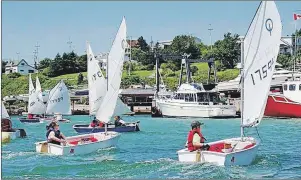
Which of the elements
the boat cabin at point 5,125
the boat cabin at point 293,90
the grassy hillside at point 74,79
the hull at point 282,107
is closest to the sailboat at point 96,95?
the boat cabin at point 5,125

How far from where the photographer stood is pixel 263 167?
2108cm

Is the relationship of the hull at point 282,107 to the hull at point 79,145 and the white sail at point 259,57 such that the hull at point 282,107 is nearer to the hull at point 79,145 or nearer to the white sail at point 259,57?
the hull at point 79,145

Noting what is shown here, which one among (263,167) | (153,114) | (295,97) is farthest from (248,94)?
(153,114)

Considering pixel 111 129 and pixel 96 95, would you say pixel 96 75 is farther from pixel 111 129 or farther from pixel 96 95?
pixel 111 129

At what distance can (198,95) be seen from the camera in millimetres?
64375

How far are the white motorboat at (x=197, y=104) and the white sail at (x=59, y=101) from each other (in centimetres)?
1494

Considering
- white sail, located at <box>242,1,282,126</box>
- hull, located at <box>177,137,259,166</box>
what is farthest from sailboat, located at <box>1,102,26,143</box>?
white sail, located at <box>242,1,282,126</box>

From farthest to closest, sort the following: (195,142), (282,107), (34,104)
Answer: (34,104), (282,107), (195,142)

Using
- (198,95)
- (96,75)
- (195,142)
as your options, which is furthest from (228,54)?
(195,142)

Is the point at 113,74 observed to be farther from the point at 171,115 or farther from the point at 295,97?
the point at 171,115

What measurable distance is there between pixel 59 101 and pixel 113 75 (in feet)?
90.6

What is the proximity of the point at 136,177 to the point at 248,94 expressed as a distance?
5226 mm

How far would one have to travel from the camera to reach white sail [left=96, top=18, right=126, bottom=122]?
Answer: 94.8 ft

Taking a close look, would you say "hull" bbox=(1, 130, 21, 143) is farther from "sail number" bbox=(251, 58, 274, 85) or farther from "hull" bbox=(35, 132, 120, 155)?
"sail number" bbox=(251, 58, 274, 85)
